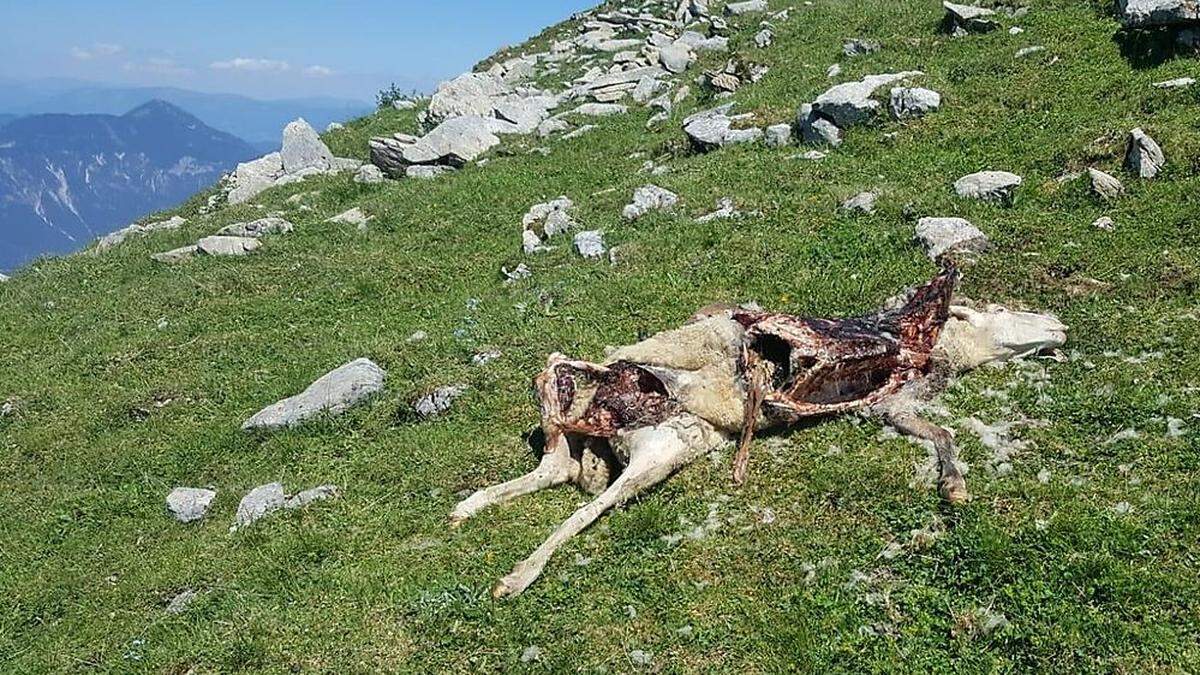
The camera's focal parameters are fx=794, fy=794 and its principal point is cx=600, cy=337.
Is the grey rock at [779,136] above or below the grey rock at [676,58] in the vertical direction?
below

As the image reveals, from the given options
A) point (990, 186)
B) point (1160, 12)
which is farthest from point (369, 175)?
point (1160, 12)

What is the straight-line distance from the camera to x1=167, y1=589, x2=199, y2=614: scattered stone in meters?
7.91

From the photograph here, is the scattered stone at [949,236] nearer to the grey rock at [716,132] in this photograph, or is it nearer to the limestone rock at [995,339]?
the limestone rock at [995,339]

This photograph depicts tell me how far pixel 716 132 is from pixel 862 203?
6.65 meters

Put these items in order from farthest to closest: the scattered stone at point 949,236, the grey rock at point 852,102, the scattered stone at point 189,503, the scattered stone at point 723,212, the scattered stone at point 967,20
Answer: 1. the scattered stone at point 967,20
2. the grey rock at point 852,102
3. the scattered stone at point 723,212
4. the scattered stone at point 949,236
5. the scattered stone at point 189,503

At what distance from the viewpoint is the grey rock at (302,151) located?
3006 centimetres

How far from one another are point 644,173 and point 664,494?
42.2 feet

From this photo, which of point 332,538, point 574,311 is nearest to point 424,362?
point 574,311

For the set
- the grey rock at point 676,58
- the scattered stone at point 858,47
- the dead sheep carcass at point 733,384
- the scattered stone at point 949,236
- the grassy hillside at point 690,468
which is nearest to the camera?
the grassy hillside at point 690,468

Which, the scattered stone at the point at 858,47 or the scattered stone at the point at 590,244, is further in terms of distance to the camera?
the scattered stone at the point at 858,47

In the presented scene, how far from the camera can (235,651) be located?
22.3ft

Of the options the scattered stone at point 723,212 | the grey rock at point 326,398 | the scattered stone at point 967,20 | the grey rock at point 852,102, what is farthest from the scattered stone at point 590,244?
the scattered stone at point 967,20

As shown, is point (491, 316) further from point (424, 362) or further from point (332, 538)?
point (332, 538)

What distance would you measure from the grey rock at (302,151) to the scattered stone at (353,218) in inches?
323
